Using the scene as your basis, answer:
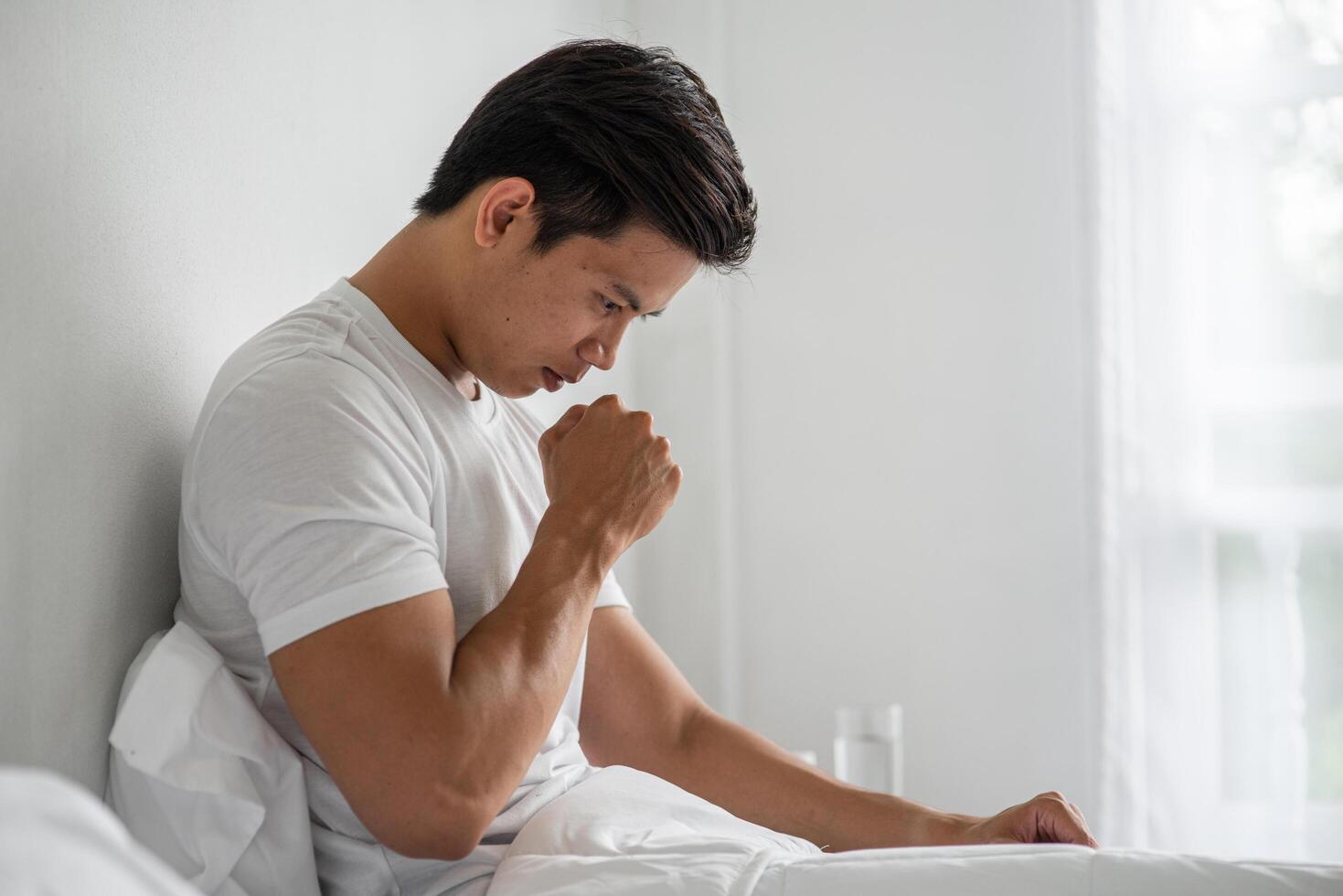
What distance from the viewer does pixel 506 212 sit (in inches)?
42.7

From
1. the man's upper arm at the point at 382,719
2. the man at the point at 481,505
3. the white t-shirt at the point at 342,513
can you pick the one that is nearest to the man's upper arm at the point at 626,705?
the man at the point at 481,505

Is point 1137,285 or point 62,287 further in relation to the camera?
point 1137,285

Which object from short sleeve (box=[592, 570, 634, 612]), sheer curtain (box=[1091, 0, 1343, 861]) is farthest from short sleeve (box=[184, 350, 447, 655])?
sheer curtain (box=[1091, 0, 1343, 861])

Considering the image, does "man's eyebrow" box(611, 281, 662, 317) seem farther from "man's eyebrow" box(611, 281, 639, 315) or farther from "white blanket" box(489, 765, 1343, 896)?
"white blanket" box(489, 765, 1343, 896)

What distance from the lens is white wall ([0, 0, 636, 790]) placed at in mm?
854

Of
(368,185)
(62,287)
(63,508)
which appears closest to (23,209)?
(62,287)

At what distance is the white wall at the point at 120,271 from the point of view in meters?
0.85

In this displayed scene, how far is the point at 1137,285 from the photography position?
98.2 inches

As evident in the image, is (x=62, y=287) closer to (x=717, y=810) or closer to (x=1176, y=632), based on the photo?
(x=717, y=810)

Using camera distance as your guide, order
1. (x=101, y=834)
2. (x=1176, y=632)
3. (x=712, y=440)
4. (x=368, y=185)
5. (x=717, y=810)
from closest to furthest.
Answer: (x=101, y=834)
(x=717, y=810)
(x=368, y=185)
(x=1176, y=632)
(x=712, y=440)

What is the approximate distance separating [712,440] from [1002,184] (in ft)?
2.76

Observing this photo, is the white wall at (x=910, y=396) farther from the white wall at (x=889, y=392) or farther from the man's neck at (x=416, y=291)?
the man's neck at (x=416, y=291)

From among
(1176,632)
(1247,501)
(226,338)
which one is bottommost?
(1176,632)

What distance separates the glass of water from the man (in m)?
0.71
